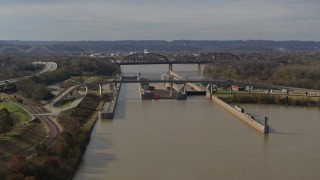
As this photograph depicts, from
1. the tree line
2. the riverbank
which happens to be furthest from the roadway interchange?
the tree line

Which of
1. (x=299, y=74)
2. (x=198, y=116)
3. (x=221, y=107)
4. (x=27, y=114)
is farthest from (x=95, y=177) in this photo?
(x=299, y=74)

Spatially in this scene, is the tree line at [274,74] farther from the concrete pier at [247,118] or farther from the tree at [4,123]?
the tree at [4,123]

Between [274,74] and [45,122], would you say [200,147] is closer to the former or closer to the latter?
[45,122]

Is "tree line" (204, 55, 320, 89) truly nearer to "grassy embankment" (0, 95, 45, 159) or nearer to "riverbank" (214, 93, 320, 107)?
"riverbank" (214, 93, 320, 107)

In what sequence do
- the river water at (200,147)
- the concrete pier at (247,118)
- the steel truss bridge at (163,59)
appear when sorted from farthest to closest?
the steel truss bridge at (163,59) → the concrete pier at (247,118) → the river water at (200,147)

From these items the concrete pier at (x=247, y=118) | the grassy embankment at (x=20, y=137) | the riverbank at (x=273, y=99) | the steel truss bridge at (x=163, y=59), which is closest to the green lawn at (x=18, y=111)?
the grassy embankment at (x=20, y=137)

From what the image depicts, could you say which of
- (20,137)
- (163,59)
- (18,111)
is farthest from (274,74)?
(20,137)
